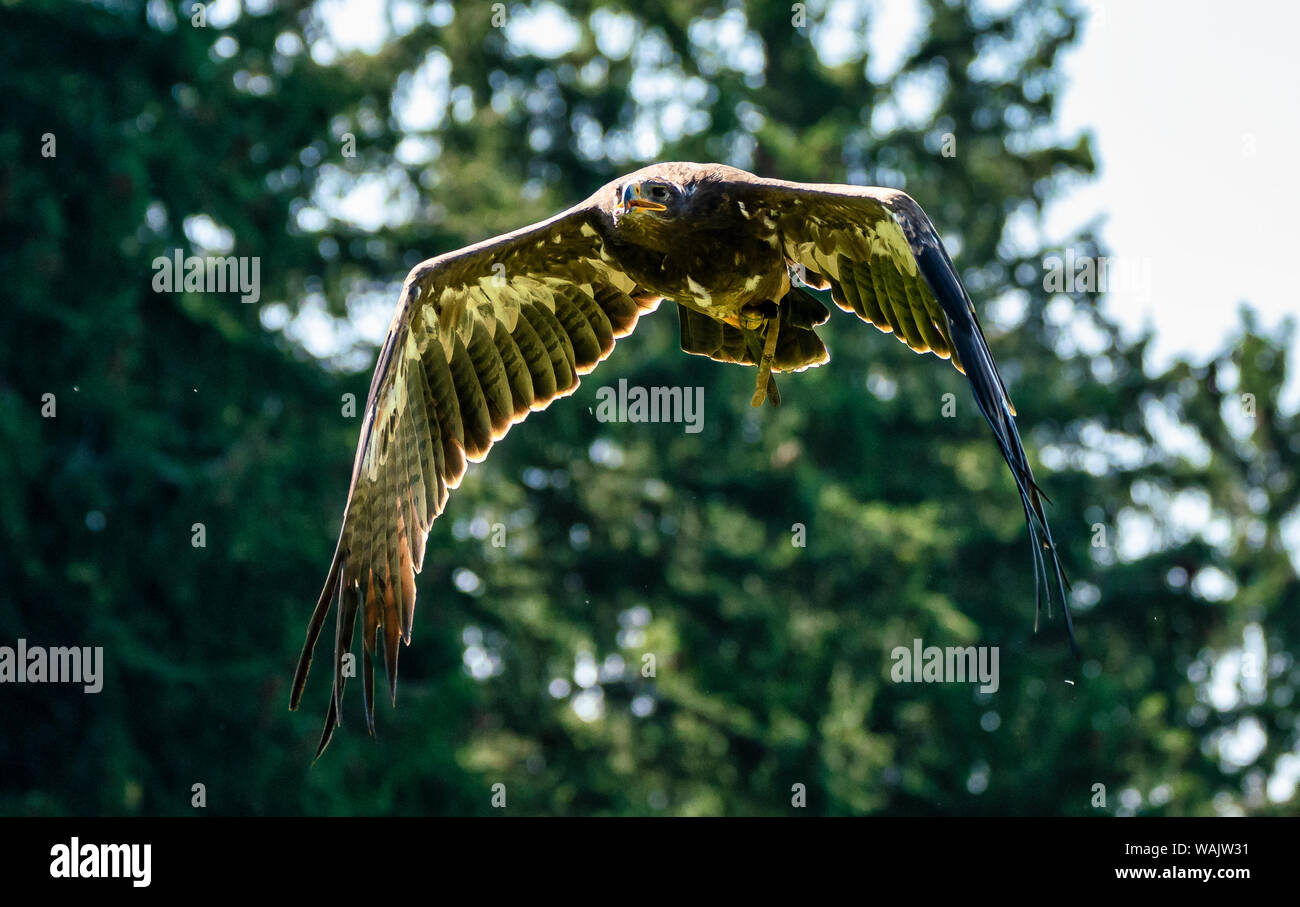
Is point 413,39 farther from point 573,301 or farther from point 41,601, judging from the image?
point 573,301

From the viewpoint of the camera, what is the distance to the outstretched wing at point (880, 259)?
6.30m

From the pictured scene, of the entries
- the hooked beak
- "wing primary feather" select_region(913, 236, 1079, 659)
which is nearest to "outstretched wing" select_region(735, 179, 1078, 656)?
"wing primary feather" select_region(913, 236, 1079, 659)

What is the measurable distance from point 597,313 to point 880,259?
1454 mm

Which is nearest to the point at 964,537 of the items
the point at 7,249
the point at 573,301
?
the point at 7,249

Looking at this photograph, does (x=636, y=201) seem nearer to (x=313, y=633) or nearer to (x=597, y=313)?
(x=597, y=313)

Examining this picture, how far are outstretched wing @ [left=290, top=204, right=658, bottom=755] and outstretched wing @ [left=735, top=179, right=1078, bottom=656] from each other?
0.86 m

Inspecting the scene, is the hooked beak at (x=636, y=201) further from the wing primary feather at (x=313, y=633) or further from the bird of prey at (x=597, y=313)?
the wing primary feather at (x=313, y=633)

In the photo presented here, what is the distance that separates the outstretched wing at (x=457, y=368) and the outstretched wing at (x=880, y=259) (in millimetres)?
855

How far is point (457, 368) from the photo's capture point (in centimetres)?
816

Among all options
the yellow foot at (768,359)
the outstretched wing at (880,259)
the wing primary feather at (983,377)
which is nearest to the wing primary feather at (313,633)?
the yellow foot at (768,359)

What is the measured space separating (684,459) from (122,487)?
7562 mm

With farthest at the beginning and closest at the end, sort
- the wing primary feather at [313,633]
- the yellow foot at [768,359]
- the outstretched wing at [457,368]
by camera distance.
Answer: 1. the outstretched wing at [457,368]
2. the yellow foot at [768,359]
3. the wing primary feather at [313,633]

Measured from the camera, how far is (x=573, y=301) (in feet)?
26.7

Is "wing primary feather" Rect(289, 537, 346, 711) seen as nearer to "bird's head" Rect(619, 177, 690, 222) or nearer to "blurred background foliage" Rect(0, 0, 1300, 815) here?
→ "bird's head" Rect(619, 177, 690, 222)
